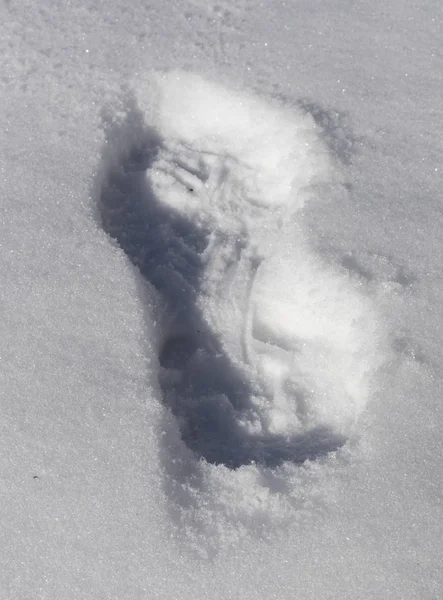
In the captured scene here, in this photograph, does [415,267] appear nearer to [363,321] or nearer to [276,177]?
[363,321]

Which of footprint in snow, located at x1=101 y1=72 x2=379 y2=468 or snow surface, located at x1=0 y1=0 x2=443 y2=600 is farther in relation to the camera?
footprint in snow, located at x1=101 y1=72 x2=379 y2=468

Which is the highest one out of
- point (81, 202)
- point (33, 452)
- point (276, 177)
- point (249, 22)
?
point (249, 22)

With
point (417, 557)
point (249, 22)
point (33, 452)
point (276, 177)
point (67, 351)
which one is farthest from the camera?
point (249, 22)

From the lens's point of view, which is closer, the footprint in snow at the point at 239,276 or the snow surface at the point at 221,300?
the snow surface at the point at 221,300

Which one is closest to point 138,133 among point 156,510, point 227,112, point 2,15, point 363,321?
point 227,112

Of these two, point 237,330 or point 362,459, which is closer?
point 362,459
